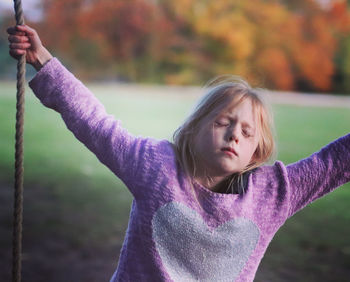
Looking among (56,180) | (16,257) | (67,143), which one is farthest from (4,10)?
(16,257)

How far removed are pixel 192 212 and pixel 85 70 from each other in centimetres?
970

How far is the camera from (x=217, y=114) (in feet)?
3.63

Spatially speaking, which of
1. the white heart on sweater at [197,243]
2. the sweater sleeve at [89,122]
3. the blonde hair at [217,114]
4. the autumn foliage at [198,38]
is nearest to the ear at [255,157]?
the blonde hair at [217,114]

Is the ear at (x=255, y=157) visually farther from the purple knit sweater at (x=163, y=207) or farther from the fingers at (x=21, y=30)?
the fingers at (x=21, y=30)

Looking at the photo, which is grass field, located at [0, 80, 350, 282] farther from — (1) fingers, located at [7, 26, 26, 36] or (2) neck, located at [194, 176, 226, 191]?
(1) fingers, located at [7, 26, 26, 36]

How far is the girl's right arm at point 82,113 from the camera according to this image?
106 centimetres

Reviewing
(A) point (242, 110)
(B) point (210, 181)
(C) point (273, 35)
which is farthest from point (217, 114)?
(C) point (273, 35)

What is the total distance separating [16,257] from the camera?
1.21m

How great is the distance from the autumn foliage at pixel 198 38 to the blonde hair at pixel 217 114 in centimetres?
930

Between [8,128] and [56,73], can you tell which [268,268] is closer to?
[56,73]

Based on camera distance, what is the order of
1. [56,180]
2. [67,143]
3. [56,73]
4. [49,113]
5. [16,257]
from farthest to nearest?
[49,113]
[67,143]
[56,180]
[16,257]
[56,73]

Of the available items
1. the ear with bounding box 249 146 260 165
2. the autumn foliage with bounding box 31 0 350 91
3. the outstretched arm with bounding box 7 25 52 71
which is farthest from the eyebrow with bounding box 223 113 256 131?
the autumn foliage with bounding box 31 0 350 91

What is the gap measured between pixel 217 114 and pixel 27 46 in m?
0.47

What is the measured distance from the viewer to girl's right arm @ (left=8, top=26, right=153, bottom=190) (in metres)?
1.06
